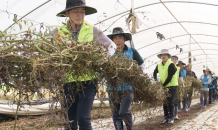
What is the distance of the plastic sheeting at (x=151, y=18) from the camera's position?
7.02 m

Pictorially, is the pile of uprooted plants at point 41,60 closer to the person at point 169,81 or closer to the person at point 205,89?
the person at point 169,81

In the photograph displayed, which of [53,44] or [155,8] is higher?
[155,8]

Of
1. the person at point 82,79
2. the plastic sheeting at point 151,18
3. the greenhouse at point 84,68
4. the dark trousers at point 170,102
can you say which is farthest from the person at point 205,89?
the person at point 82,79

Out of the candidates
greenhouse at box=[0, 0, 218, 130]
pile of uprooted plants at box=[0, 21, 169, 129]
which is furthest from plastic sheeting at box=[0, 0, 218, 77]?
pile of uprooted plants at box=[0, 21, 169, 129]

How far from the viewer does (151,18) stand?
10.8 metres

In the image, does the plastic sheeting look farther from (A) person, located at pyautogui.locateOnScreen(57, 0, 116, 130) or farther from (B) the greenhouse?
(A) person, located at pyautogui.locateOnScreen(57, 0, 116, 130)

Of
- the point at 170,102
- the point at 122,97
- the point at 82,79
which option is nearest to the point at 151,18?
the point at 170,102

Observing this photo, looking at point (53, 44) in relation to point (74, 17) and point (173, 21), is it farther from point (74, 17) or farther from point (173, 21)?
point (173, 21)

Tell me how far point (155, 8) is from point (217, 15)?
12.0 ft

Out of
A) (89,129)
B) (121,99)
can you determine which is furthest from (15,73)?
(121,99)

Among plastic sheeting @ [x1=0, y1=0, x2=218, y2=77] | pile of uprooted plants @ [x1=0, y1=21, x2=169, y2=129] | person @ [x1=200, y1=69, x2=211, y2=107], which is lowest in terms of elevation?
person @ [x1=200, y1=69, x2=211, y2=107]

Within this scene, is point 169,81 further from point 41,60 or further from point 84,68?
point 41,60

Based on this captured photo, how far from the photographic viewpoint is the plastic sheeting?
23.0 ft

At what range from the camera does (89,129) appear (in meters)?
2.32
